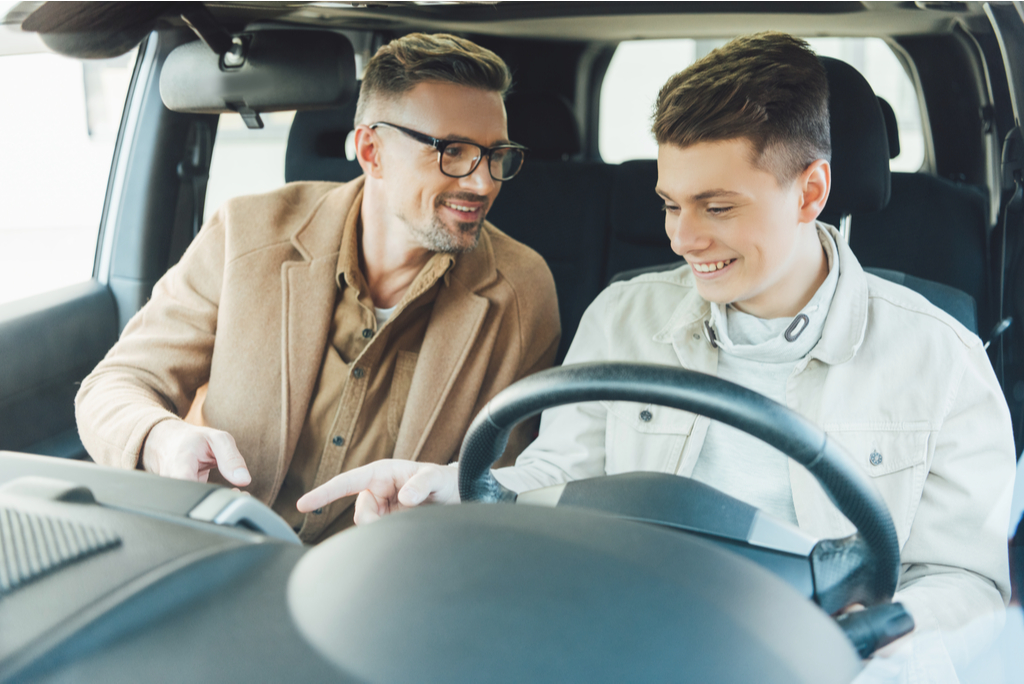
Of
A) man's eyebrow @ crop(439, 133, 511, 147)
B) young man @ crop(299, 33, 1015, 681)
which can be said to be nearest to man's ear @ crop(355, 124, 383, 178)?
man's eyebrow @ crop(439, 133, 511, 147)

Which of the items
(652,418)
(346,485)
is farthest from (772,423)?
(346,485)

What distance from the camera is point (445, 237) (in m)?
1.05

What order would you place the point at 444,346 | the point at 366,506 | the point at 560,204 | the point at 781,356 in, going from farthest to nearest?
1. the point at 560,204
2. the point at 444,346
3. the point at 781,356
4. the point at 366,506

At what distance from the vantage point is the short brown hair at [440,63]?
3.02 feet

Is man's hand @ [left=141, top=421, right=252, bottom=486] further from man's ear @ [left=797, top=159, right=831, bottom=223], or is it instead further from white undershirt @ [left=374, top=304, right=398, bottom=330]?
man's ear @ [left=797, top=159, right=831, bottom=223]

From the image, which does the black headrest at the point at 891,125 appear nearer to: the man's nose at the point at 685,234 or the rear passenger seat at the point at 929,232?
the rear passenger seat at the point at 929,232

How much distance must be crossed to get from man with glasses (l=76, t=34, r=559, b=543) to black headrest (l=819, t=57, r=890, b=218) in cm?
39

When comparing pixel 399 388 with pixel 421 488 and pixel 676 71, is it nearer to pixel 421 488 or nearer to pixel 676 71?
pixel 421 488

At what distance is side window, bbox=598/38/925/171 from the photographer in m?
0.88

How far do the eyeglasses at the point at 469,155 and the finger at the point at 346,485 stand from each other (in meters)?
0.39

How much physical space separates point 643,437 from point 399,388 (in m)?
0.32

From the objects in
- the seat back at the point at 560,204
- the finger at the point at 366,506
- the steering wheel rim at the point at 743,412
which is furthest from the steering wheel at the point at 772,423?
the seat back at the point at 560,204

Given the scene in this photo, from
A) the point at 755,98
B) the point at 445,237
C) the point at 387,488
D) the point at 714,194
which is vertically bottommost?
the point at 387,488

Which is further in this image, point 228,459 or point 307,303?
point 307,303
